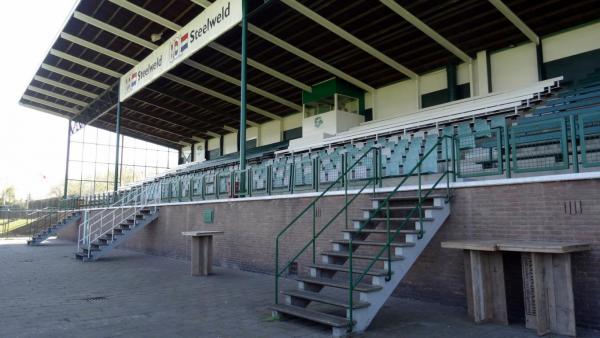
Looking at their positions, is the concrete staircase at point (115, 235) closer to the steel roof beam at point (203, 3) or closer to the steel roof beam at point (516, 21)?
the steel roof beam at point (203, 3)

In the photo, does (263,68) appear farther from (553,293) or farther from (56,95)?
(56,95)

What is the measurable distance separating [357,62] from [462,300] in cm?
1421

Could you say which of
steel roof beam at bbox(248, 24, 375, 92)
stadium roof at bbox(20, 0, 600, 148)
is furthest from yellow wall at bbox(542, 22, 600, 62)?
steel roof beam at bbox(248, 24, 375, 92)

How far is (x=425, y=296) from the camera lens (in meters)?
7.49

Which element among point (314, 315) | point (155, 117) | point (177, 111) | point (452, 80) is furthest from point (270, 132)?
point (314, 315)

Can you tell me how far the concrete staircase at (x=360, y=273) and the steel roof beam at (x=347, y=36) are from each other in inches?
383

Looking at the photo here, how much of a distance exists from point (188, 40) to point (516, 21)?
488 inches

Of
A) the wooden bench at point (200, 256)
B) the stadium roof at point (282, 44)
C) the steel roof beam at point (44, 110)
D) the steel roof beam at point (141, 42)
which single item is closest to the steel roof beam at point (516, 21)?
the stadium roof at point (282, 44)

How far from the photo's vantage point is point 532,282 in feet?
18.4

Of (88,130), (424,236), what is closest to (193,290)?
(424,236)

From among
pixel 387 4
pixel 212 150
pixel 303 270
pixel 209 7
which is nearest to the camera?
pixel 303 270

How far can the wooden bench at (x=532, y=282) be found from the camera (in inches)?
207

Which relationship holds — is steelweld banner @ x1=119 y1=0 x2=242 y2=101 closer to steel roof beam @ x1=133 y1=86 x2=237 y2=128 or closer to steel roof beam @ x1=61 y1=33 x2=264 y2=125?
steel roof beam @ x1=61 y1=33 x2=264 y2=125

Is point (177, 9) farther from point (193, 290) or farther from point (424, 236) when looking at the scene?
point (424, 236)
